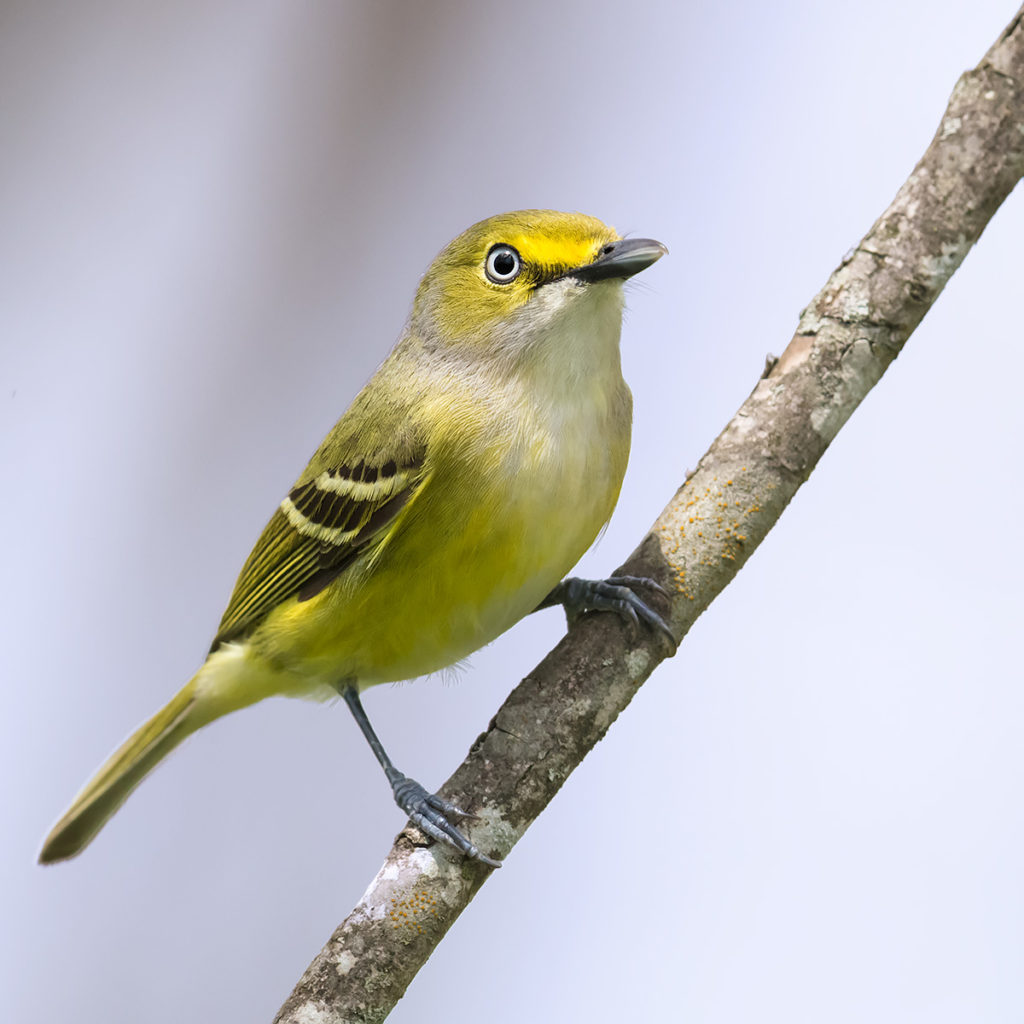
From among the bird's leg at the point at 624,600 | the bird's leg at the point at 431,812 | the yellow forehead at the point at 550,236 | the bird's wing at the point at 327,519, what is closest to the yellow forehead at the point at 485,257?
the yellow forehead at the point at 550,236

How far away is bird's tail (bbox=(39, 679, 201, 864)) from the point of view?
361 cm

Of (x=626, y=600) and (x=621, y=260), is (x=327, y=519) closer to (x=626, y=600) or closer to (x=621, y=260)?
(x=626, y=600)

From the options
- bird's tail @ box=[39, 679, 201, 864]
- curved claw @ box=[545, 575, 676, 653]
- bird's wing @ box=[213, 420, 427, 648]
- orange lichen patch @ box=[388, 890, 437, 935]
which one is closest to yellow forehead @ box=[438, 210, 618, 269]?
bird's wing @ box=[213, 420, 427, 648]

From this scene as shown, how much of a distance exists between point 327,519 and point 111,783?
1303 mm

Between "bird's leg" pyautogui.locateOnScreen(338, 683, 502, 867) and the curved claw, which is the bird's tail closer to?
"bird's leg" pyautogui.locateOnScreen(338, 683, 502, 867)

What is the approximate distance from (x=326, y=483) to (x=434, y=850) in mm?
1229

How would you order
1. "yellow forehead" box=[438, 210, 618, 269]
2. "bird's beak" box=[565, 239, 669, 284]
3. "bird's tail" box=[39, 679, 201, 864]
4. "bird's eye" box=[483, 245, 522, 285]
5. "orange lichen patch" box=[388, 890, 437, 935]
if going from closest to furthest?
1. "orange lichen patch" box=[388, 890, 437, 935]
2. "bird's beak" box=[565, 239, 669, 284]
3. "yellow forehead" box=[438, 210, 618, 269]
4. "bird's eye" box=[483, 245, 522, 285]
5. "bird's tail" box=[39, 679, 201, 864]

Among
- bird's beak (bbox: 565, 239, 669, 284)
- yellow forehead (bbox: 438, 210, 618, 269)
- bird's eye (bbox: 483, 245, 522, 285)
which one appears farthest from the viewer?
bird's eye (bbox: 483, 245, 522, 285)

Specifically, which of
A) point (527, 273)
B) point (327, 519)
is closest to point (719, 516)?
point (527, 273)

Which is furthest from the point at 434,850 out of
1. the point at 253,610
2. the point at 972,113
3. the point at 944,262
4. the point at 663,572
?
the point at 972,113

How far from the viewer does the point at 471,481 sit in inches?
109

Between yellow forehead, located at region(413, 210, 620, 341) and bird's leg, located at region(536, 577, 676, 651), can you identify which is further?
yellow forehead, located at region(413, 210, 620, 341)

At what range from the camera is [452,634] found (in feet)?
9.63

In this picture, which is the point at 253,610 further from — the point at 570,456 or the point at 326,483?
the point at 570,456
